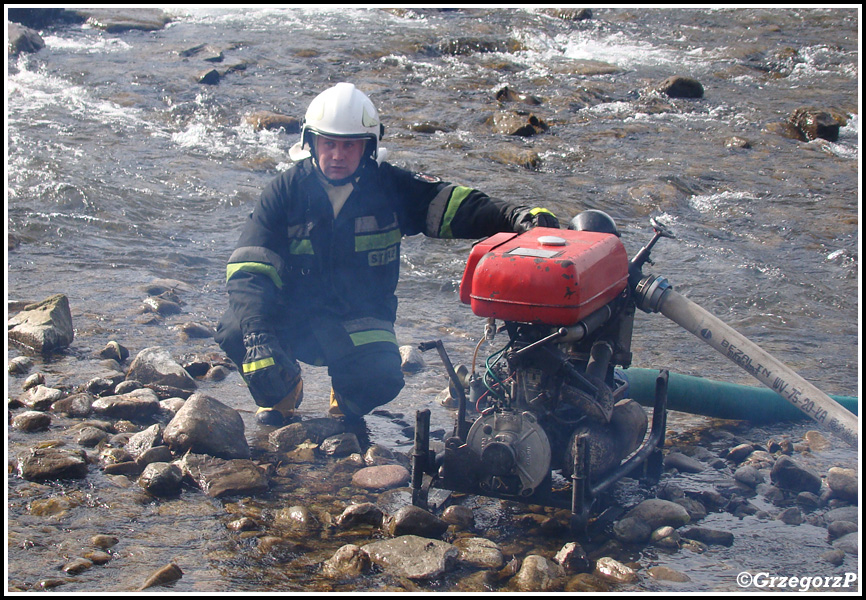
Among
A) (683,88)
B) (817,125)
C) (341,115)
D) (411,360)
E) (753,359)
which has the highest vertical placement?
(341,115)

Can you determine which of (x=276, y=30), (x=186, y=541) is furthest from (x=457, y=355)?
(x=276, y=30)

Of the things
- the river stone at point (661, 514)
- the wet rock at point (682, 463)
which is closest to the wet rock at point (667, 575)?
the river stone at point (661, 514)

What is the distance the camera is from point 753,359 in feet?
10.8

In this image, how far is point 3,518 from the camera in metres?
3.04

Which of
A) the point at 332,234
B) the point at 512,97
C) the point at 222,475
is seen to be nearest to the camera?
the point at 222,475

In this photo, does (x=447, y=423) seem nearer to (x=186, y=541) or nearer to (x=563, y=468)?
(x=563, y=468)

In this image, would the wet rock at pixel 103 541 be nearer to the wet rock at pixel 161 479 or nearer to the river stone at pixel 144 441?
the wet rock at pixel 161 479

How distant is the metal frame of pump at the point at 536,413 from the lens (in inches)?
119

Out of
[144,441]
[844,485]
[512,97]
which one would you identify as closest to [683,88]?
[512,97]

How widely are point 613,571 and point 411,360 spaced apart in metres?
2.26

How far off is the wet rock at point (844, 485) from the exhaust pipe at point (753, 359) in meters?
0.29

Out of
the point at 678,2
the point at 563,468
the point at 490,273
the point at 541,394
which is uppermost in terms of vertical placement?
the point at 678,2

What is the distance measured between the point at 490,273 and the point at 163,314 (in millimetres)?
3092

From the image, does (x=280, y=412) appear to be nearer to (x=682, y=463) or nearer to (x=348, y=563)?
(x=348, y=563)
